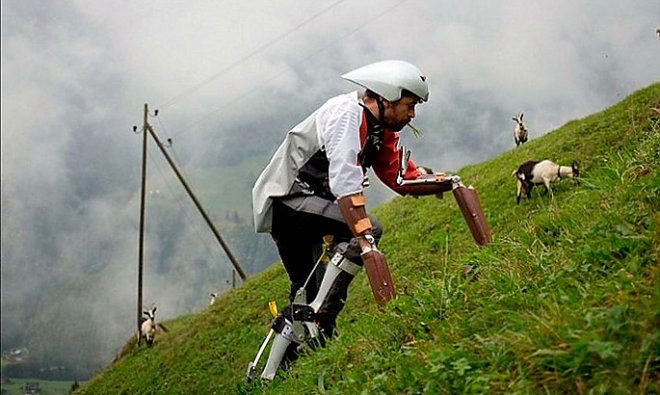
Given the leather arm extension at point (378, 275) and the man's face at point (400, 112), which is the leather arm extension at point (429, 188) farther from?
the leather arm extension at point (378, 275)

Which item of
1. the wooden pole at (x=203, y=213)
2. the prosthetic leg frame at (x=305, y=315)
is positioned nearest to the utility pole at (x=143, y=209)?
the wooden pole at (x=203, y=213)

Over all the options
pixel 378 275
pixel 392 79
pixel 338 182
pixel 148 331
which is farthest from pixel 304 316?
pixel 148 331

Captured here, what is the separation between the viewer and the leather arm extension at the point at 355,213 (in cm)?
477

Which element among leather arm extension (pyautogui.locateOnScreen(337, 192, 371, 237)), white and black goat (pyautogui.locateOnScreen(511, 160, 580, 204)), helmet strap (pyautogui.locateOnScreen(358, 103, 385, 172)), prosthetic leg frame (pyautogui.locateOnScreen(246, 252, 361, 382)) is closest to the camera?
leather arm extension (pyautogui.locateOnScreen(337, 192, 371, 237))

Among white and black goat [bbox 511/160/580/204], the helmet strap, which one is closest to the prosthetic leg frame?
the helmet strap

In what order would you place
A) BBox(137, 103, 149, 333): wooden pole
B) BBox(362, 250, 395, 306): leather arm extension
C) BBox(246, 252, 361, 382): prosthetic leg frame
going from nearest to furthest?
BBox(362, 250, 395, 306): leather arm extension, BBox(246, 252, 361, 382): prosthetic leg frame, BBox(137, 103, 149, 333): wooden pole

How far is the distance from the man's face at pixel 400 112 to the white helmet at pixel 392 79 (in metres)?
0.07

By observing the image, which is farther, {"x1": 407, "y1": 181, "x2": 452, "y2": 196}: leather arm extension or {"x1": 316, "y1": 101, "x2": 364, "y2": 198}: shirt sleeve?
{"x1": 407, "y1": 181, "x2": 452, "y2": 196}: leather arm extension

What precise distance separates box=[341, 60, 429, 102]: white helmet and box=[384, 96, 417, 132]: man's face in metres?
0.07

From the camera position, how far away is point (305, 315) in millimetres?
5512

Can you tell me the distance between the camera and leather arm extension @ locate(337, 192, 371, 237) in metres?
4.77

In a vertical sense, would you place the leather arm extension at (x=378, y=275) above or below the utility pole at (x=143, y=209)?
below

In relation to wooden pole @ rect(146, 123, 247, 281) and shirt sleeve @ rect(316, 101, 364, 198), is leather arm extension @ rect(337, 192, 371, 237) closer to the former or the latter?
shirt sleeve @ rect(316, 101, 364, 198)

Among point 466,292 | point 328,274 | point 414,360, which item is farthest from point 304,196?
point 414,360
